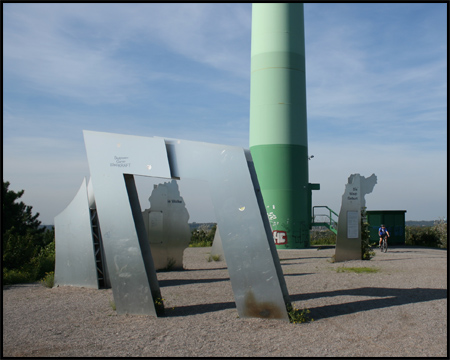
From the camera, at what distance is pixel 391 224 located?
94.6 ft

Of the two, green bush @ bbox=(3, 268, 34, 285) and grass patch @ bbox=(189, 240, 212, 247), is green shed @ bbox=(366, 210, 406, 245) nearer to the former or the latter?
grass patch @ bbox=(189, 240, 212, 247)

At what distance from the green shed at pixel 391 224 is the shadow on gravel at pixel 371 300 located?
18083 millimetres

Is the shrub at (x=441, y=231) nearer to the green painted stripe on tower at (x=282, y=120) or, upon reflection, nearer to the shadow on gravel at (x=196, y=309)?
the green painted stripe on tower at (x=282, y=120)

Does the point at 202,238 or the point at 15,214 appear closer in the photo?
the point at 15,214

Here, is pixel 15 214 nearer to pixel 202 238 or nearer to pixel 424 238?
pixel 202 238

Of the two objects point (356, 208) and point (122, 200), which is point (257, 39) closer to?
point (356, 208)

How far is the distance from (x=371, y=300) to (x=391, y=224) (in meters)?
20.1

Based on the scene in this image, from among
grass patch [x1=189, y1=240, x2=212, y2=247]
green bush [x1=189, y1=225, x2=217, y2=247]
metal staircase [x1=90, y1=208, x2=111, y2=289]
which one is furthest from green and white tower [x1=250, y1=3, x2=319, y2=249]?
metal staircase [x1=90, y1=208, x2=111, y2=289]

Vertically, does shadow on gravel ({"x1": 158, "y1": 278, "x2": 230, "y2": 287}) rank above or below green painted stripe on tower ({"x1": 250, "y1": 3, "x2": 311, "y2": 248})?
below

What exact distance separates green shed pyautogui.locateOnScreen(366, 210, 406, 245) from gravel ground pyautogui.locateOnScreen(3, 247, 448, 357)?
655 inches

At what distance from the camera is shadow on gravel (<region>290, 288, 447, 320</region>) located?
29.4 feet

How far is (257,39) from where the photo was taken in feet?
→ 89.2

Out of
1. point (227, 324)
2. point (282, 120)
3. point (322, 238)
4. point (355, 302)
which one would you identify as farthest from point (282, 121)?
point (227, 324)

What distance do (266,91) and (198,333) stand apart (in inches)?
800
